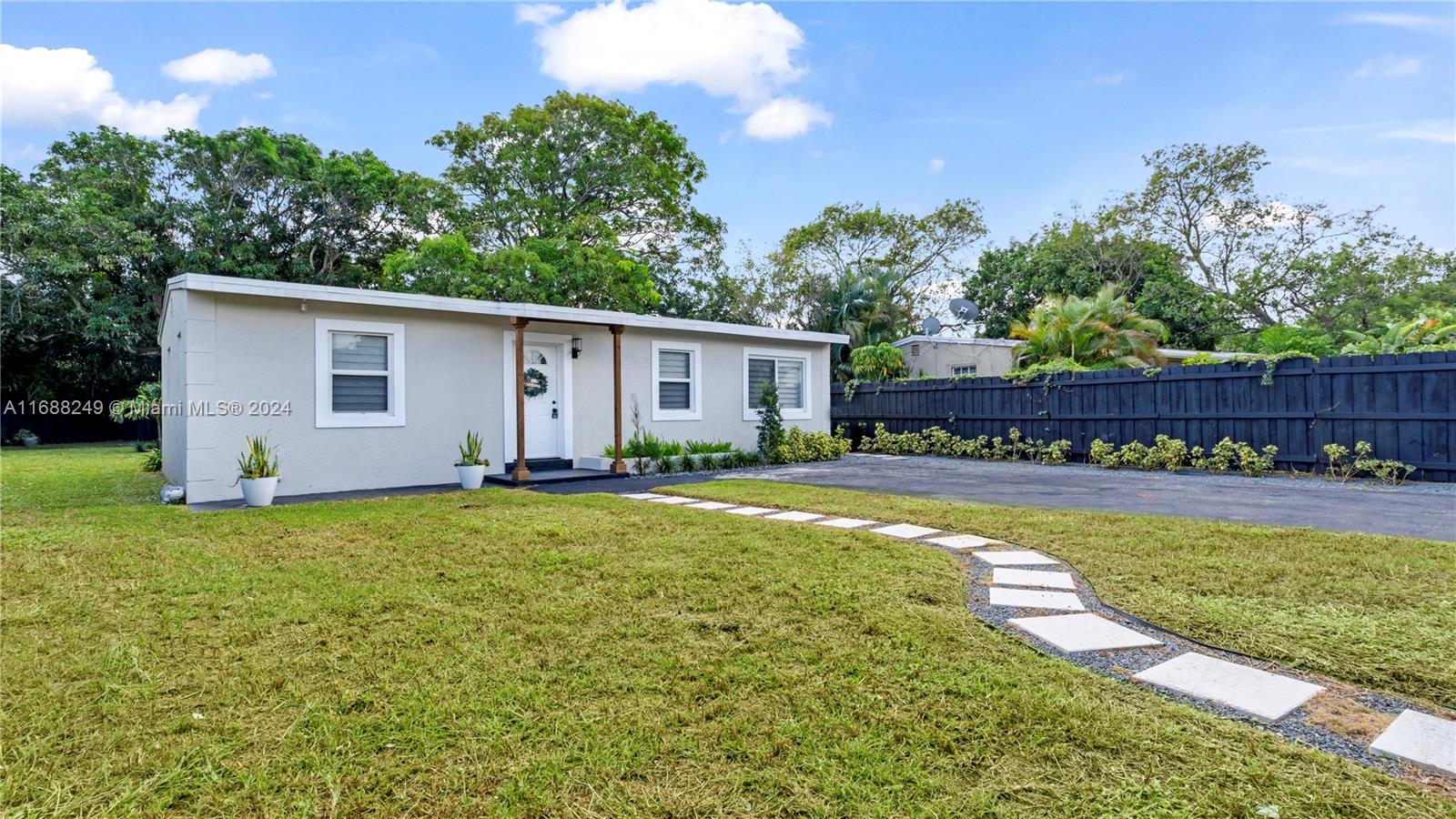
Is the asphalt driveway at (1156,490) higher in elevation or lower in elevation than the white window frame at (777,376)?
lower

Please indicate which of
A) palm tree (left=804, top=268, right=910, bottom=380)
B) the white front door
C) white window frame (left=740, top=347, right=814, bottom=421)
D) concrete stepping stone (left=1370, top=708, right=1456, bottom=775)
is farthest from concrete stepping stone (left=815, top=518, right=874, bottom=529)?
palm tree (left=804, top=268, right=910, bottom=380)

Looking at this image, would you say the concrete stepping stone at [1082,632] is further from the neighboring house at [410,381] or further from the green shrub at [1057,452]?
the green shrub at [1057,452]

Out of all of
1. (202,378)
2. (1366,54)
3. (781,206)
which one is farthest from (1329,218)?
(202,378)

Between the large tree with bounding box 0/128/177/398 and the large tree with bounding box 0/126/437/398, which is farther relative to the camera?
the large tree with bounding box 0/126/437/398

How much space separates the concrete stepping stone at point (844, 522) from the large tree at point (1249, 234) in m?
19.7

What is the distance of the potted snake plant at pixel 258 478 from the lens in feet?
22.1

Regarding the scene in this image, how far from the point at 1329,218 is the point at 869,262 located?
12.5 meters

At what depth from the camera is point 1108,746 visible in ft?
6.28

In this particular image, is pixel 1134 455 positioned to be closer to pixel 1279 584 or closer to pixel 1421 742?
pixel 1279 584

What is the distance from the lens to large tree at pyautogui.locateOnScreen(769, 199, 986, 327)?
22.8 meters

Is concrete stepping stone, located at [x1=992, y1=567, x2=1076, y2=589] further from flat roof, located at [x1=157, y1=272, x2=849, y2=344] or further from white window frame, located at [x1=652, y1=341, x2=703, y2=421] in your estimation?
white window frame, located at [x1=652, y1=341, x2=703, y2=421]

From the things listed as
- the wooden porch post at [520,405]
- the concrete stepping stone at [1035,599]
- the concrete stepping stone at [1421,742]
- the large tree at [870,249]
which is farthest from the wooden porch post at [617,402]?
the large tree at [870,249]

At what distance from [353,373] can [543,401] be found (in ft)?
8.18

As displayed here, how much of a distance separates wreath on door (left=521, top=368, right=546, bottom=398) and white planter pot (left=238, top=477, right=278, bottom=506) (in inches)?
136
